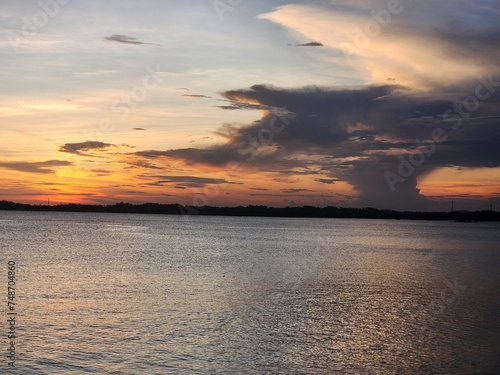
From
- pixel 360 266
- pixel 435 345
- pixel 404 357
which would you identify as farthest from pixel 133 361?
pixel 360 266

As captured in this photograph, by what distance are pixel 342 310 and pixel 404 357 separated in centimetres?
1150

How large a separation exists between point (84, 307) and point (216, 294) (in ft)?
36.6

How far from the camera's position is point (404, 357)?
2539 cm

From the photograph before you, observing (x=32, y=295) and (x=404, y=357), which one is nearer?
(x=404, y=357)

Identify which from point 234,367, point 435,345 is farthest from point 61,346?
point 435,345

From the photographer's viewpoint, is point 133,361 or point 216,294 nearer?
point 133,361

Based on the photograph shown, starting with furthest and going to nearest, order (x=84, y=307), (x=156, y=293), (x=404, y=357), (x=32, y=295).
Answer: (x=156, y=293) < (x=32, y=295) < (x=84, y=307) < (x=404, y=357)

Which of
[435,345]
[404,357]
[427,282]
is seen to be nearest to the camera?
[404,357]

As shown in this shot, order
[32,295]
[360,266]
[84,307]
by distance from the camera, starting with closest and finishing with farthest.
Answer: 1. [84,307]
2. [32,295]
3. [360,266]

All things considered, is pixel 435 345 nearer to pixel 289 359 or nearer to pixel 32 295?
pixel 289 359

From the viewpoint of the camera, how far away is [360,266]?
69.7 meters

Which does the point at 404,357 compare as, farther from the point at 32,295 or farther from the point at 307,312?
the point at 32,295

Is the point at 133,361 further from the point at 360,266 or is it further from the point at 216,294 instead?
the point at 360,266

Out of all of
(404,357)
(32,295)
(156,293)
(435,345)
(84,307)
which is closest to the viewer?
(404,357)
